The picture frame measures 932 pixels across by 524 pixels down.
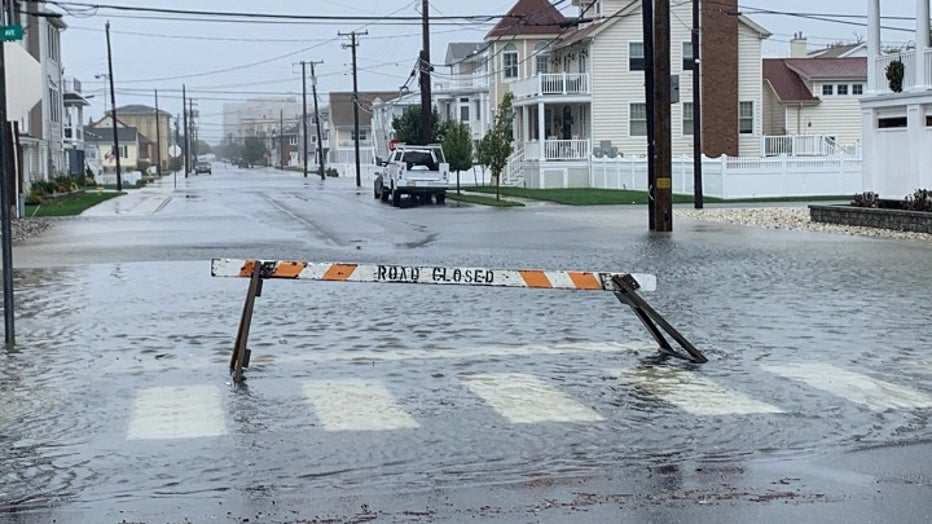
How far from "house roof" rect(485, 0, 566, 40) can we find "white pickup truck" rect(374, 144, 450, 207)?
19.0 meters

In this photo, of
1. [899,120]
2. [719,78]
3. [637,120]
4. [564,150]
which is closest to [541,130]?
[564,150]

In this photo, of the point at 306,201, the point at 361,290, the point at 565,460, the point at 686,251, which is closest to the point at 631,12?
the point at 306,201

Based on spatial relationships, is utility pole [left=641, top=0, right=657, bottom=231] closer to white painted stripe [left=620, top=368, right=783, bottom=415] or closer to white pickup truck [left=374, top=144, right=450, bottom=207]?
white painted stripe [left=620, top=368, right=783, bottom=415]

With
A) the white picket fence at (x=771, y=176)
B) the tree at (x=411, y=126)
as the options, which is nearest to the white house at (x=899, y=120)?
the white picket fence at (x=771, y=176)

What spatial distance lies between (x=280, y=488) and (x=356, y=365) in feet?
13.2

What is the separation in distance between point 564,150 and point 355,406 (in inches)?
2015

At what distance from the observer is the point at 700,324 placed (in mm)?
13430

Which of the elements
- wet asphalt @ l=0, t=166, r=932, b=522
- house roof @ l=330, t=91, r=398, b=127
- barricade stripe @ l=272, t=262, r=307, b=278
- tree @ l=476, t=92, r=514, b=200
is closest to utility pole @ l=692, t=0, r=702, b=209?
tree @ l=476, t=92, r=514, b=200

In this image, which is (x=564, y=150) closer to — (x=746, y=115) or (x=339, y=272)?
(x=746, y=115)

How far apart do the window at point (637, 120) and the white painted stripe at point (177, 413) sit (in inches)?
2031

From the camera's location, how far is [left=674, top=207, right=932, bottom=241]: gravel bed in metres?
26.2

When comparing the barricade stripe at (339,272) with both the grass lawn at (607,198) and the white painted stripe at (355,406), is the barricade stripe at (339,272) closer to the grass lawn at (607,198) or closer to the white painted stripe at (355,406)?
the white painted stripe at (355,406)

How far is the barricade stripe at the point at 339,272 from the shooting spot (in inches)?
419

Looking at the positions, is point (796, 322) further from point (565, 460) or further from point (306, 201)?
point (306, 201)
